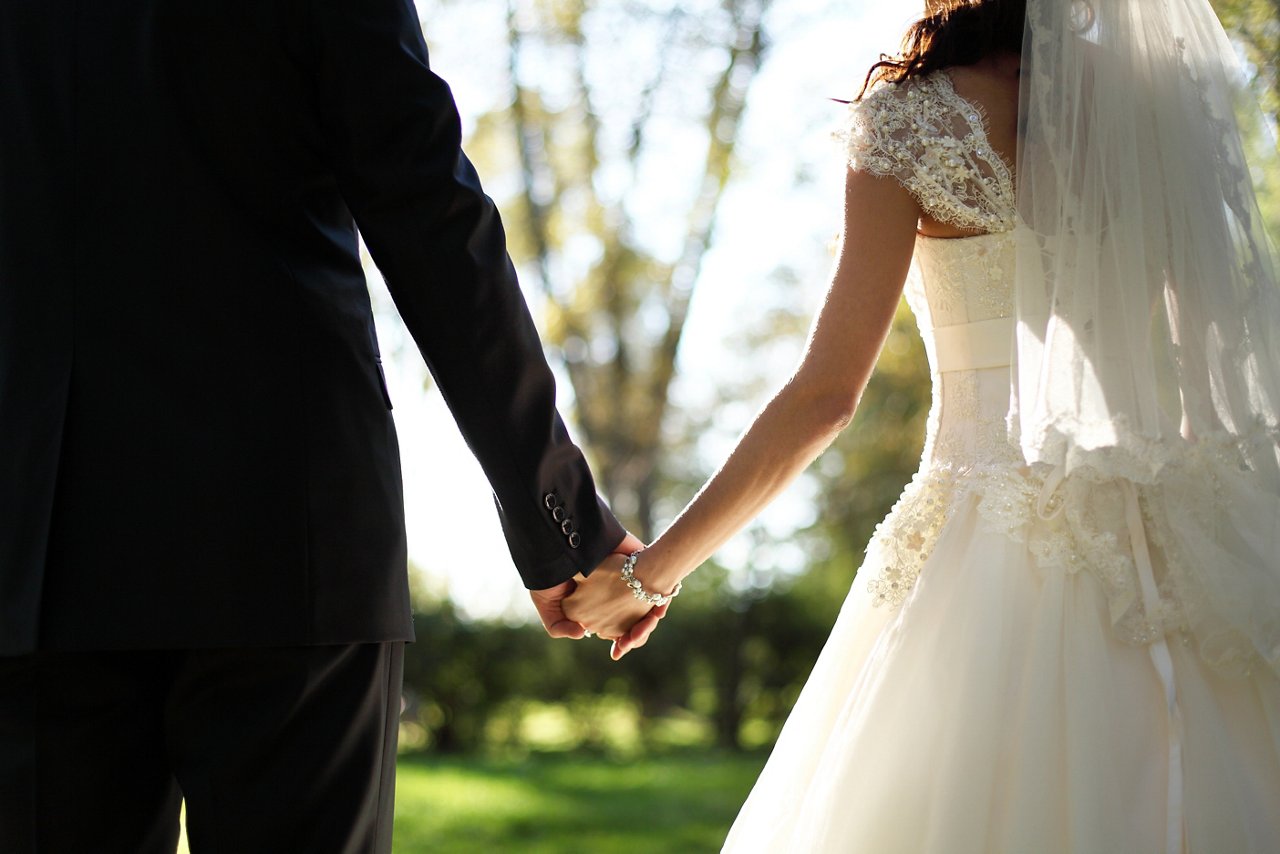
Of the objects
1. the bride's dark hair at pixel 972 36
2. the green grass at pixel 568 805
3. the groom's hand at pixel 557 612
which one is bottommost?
the green grass at pixel 568 805

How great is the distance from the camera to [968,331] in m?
2.17

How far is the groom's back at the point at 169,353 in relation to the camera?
1.67 metres

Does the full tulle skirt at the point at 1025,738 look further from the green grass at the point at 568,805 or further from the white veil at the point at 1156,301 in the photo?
the green grass at the point at 568,805

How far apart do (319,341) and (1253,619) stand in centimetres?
139

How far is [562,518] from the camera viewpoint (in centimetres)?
210

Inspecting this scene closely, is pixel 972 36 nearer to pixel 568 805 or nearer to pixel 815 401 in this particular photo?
pixel 815 401

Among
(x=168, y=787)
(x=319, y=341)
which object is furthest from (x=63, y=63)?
(x=168, y=787)

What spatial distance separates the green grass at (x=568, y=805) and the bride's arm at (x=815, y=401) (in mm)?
3652

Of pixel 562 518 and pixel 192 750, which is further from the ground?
pixel 562 518

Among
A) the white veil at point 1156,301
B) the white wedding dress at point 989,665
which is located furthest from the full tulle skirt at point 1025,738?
the white veil at point 1156,301

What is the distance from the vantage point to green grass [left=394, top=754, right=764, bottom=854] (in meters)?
5.99

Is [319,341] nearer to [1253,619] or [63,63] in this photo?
[63,63]

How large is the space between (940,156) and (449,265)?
0.84 metres

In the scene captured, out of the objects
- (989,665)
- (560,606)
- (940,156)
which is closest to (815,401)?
(940,156)
